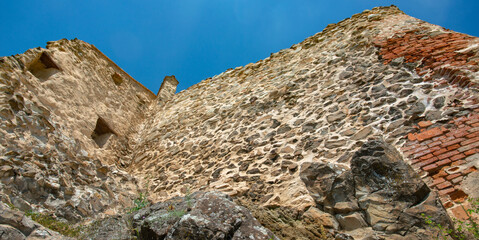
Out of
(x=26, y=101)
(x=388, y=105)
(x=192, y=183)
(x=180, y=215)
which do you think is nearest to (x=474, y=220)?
(x=388, y=105)

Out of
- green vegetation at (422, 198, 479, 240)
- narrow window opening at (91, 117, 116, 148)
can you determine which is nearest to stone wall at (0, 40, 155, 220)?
narrow window opening at (91, 117, 116, 148)

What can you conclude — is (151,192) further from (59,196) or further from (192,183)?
(59,196)

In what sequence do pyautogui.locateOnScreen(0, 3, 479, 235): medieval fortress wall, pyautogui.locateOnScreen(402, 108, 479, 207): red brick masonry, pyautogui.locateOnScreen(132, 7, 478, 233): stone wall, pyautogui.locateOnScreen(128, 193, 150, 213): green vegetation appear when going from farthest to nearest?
A: 1. pyautogui.locateOnScreen(128, 193, 150, 213): green vegetation
2. pyautogui.locateOnScreen(132, 7, 478, 233): stone wall
3. pyautogui.locateOnScreen(0, 3, 479, 235): medieval fortress wall
4. pyautogui.locateOnScreen(402, 108, 479, 207): red brick masonry

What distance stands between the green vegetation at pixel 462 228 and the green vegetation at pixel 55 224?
3.45 m

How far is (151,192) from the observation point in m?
6.11

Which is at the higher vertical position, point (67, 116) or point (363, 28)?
point (363, 28)

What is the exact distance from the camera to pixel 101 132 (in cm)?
773

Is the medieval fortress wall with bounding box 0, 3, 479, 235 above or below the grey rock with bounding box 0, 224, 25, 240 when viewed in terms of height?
above

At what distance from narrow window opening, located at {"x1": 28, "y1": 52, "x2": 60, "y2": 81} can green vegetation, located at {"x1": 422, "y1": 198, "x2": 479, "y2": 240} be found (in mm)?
6800

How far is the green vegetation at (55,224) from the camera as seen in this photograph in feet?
12.0

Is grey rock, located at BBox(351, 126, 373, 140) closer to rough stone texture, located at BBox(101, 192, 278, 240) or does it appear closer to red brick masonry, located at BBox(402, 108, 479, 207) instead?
red brick masonry, located at BBox(402, 108, 479, 207)

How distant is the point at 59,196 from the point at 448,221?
4470mm

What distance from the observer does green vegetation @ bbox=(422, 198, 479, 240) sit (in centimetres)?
284

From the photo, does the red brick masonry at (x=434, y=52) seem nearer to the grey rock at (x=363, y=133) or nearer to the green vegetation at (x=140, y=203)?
the grey rock at (x=363, y=133)
